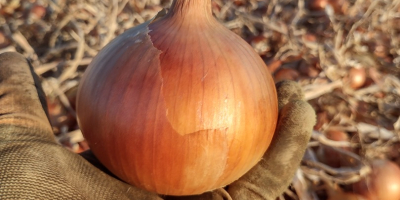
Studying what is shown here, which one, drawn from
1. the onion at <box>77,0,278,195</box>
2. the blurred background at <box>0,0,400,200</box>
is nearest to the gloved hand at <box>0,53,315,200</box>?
the onion at <box>77,0,278,195</box>

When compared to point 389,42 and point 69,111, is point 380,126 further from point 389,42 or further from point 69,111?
point 69,111

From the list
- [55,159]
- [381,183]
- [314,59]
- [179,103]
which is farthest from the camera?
[314,59]

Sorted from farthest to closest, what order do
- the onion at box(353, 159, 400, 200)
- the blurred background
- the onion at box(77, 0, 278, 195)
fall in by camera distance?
the blurred background < the onion at box(353, 159, 400, 200) < the onion at box(77, 0, 278, 195)

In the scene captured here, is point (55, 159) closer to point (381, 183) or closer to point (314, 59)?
point (381, 183)

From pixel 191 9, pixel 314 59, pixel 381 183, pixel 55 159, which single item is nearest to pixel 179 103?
pixel 191 9

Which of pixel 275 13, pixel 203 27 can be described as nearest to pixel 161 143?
pixel 203 27

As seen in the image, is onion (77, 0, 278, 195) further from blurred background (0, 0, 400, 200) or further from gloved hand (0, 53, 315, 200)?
blurred background (0, 0, 400, 200)

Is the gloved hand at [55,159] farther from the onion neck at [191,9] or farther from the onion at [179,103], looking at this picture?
the onion neck at [191,9]
